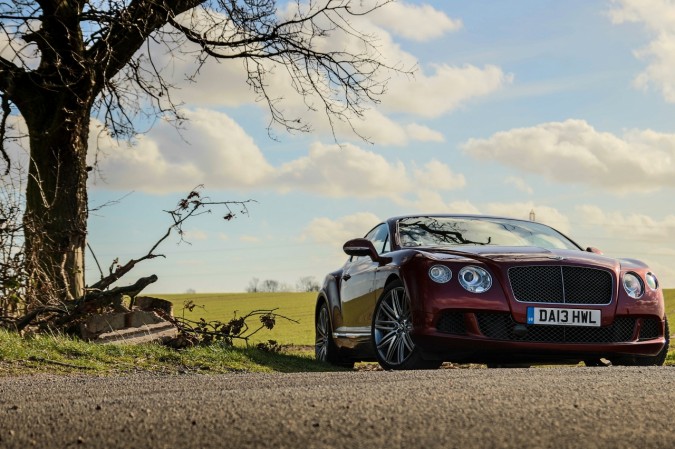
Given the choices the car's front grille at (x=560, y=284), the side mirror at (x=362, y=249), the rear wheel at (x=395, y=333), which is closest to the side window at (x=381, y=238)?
the side mirror at (x=362, y=249)

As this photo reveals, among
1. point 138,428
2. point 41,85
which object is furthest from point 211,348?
point 138,428

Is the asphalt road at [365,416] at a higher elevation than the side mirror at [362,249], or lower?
lower

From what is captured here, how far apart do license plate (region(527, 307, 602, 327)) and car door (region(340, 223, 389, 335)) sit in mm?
1873

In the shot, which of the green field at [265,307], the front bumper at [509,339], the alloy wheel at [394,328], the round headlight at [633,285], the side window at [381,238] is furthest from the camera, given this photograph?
the green field at [265,307]

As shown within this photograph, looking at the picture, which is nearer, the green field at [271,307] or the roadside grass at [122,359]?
the roadside grass at [122,359]

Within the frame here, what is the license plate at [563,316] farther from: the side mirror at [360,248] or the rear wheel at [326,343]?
the rear wheel at [326,343]

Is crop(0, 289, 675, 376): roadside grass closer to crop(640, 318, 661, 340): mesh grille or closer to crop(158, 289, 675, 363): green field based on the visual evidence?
crop(640, 318, 661, 340): mesh grille

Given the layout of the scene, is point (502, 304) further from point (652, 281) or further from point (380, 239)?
point (380, 239)

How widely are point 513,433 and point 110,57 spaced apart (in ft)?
40.9

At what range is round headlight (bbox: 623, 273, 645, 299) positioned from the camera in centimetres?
936

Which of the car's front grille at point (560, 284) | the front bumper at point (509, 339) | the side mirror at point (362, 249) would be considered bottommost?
the front bumper at point (509, 339)

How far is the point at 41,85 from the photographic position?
51.4 ft

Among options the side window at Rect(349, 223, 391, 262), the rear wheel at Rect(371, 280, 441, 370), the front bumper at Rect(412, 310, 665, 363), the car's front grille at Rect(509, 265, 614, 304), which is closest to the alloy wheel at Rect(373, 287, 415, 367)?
the rear wheel at Rect(371, 280, 441, 370)

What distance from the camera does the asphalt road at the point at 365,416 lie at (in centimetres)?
416
